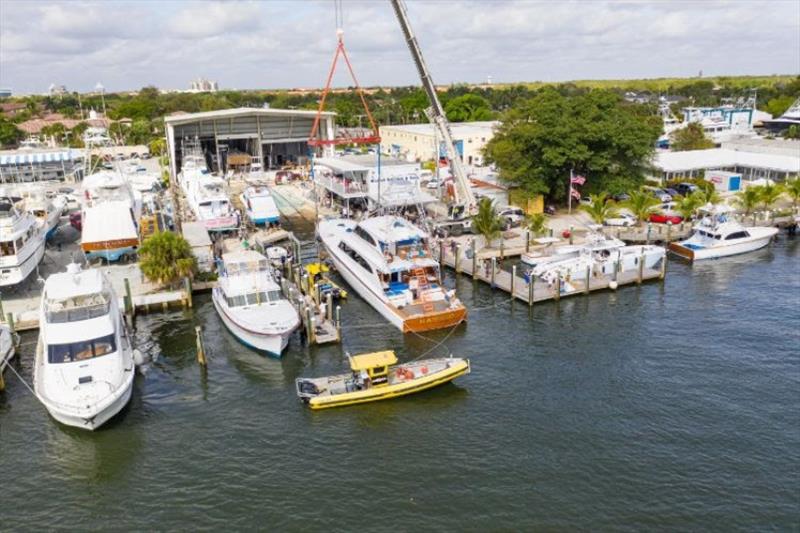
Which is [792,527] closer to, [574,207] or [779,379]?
[779,379]

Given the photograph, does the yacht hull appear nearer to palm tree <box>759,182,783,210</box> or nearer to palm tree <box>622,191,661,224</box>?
palm tree <box>622,191,661,224</box>

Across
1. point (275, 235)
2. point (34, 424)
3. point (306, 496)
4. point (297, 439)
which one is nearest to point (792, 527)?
point (306, 496)

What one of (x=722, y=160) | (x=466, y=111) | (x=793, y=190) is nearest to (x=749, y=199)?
(x=793, y=190)

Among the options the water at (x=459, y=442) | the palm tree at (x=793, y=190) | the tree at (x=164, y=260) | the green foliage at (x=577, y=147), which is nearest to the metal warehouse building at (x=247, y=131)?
the green foliage at (x=577, y=147)

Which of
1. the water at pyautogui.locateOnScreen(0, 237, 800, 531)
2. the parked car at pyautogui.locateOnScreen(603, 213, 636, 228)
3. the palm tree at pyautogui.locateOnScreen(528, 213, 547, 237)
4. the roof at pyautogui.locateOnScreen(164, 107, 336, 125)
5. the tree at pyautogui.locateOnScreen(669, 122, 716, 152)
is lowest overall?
the water at pyautogui.locateOnScreen(0, 237, 800, 531)

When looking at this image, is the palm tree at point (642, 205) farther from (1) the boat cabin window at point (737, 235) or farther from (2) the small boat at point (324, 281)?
(2) the small boat at point (324, 281)

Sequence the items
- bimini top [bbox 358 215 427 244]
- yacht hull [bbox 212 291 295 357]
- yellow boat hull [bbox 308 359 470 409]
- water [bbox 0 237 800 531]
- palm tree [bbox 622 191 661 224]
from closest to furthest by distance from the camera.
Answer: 1. water [bbox 0 237 800 531]
2. yellow boat hull [bbox 308 359 470 409]
3. yacht hull [bbox 212 291 295 357]
4. bimini top [bbox 358 215 427 244]
5. palm tree [bbox 622 191 661 224]

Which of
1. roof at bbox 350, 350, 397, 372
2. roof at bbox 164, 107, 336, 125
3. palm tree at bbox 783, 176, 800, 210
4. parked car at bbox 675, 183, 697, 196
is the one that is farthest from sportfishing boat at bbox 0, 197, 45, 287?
palm tree at bbox 783, 176, 800, 210
